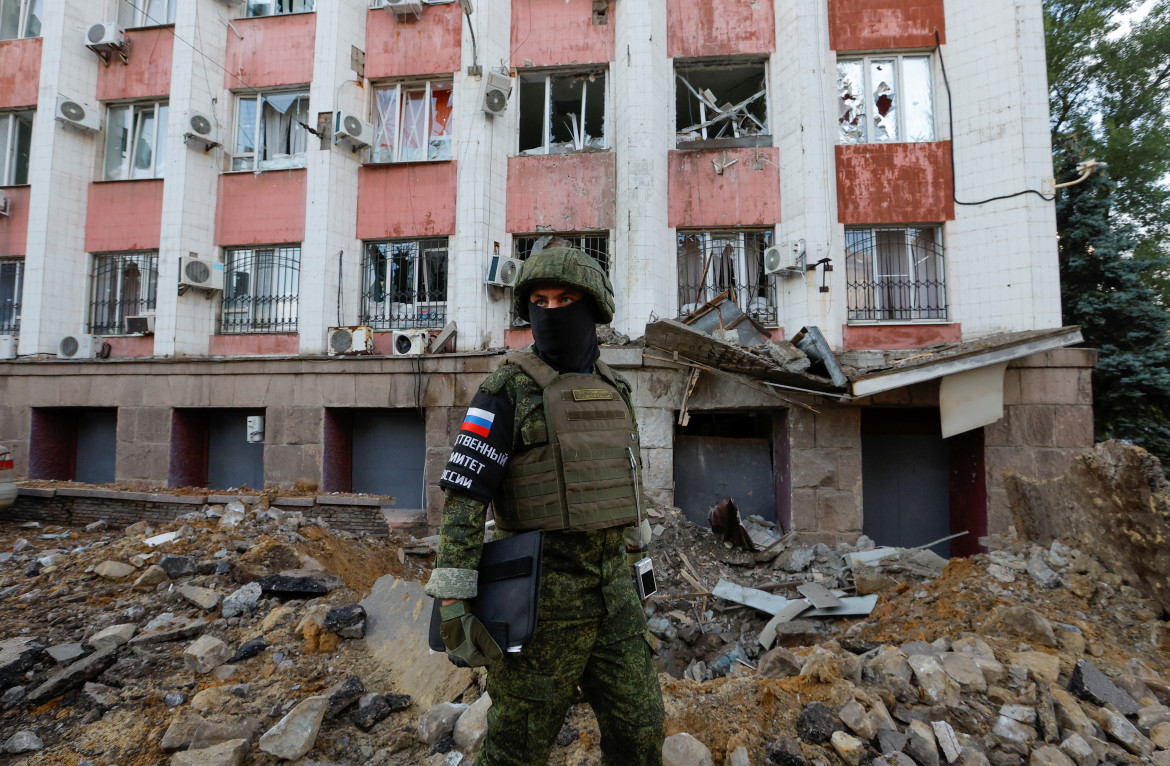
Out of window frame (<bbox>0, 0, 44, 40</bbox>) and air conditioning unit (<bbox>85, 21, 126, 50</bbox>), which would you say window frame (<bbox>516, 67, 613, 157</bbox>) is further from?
window frame (<bbox>0, 0, 44, 40</bbox>)

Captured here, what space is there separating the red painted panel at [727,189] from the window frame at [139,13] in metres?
10.4

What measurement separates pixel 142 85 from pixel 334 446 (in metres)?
8.26

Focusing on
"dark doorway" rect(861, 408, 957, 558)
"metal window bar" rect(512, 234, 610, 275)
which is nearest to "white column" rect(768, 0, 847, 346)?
"dark doorway" rect(861, 408, 957, 558)

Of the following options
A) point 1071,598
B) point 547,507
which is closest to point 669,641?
point 1071,598

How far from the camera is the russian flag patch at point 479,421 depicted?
2.01 meters

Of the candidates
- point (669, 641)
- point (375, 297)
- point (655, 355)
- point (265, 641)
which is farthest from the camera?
point (375, 297)

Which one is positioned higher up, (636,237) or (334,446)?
(636,237)

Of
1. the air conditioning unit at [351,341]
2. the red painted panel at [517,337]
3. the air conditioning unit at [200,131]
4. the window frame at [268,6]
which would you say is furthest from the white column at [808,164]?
the air conditioning unit at [200,131]

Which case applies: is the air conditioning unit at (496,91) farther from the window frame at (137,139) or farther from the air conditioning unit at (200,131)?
the window frame at (137,139)

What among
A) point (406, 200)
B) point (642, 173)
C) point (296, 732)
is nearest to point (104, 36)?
point (406, 200)

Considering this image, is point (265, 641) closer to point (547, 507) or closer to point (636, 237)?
point (547, 507)

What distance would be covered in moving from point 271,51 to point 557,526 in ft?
39.5

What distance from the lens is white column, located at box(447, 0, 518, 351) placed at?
30.2 feet

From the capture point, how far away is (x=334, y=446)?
9.19 meters
